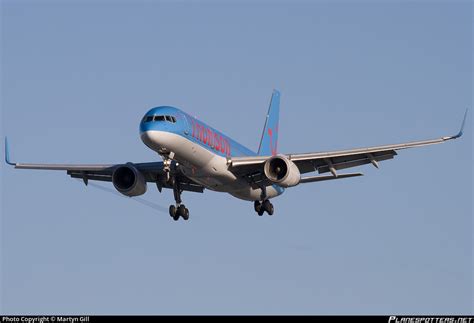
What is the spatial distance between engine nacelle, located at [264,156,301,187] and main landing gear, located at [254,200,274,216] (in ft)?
13.5

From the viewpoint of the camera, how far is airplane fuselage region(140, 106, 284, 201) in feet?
187

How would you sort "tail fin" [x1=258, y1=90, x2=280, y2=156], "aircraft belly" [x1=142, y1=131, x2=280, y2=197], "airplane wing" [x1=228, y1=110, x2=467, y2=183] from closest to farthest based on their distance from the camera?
"aircraft belly" [x1=142, y1=131, x2=280, y2=197] → "airplane wing" [x1=228, y1=110, x2=467, y2=183] → "tail fin" [x1=258, y1=90, x2=280, y2=156]

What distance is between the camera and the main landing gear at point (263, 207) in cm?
6475

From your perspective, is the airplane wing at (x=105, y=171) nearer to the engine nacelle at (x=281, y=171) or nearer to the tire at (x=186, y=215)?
the tire at (x=186, y=215)

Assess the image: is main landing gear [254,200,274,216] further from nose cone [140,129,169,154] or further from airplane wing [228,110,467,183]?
nose cone [140,129,169,154]

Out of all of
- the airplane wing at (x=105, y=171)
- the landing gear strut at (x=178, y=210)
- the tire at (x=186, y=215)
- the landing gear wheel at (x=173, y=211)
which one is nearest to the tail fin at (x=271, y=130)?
the airplane wing at (x=105, y=171)

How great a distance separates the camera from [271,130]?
7462 cm

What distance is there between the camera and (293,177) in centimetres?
6056

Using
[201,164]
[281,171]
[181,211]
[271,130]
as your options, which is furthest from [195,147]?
[271,130]

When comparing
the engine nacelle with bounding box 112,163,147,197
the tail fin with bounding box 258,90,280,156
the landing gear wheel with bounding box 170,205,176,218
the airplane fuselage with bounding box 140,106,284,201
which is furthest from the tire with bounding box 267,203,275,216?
the engine nacelle with bounding box 112,163,147,197

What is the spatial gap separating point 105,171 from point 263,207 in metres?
9.09

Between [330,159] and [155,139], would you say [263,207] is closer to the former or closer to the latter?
[330,159]

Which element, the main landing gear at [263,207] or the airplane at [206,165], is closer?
the airplane at [206,165]

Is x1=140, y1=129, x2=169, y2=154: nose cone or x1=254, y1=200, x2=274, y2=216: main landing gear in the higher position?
x1=254, y1=200, x2=274, y2=216: main landing gear
